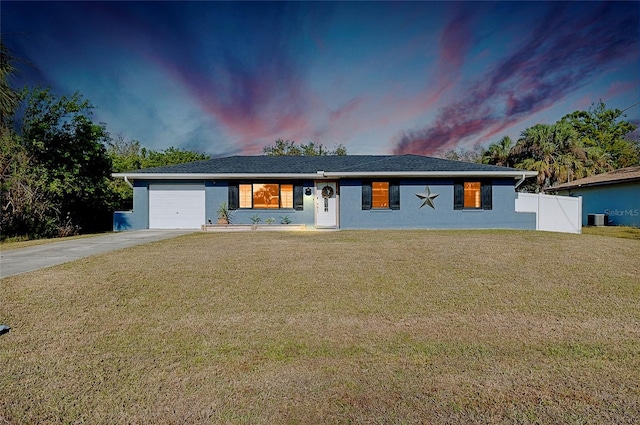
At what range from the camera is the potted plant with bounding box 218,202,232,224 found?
556 inches

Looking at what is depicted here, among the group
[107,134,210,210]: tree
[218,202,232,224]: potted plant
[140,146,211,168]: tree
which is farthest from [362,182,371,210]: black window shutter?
[140,146,211,168]: tree

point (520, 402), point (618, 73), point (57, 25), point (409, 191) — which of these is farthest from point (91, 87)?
point (618, 73)

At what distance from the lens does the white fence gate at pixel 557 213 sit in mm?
13219

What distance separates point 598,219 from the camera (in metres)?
18.3

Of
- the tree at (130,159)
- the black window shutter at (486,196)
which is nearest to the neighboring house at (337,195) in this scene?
the black window shutter at (486,196)

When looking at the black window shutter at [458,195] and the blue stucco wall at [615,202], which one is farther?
the blue stucco wall at [615,202]

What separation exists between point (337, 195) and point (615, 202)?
16.8 metres

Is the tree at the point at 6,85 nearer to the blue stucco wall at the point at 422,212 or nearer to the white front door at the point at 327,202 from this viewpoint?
the white front door at the point at 327,202

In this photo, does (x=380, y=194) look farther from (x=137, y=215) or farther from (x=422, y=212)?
(x=137, y=215)

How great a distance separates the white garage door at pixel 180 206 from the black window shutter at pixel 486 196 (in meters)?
12.8

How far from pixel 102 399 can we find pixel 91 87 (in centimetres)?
1854

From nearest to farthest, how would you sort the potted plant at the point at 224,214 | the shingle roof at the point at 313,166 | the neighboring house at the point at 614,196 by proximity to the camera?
the shingle roof at the point at 313,166, the potted plant at the point at 224,214, the neighboring house at the point at 614,196

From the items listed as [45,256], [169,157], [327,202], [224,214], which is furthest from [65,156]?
[169,157]

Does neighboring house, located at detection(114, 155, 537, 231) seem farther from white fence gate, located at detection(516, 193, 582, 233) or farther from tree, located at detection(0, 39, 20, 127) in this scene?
tree, located at detection(0, 39, 20, 127)
